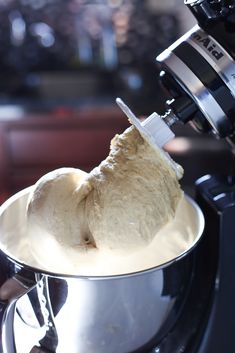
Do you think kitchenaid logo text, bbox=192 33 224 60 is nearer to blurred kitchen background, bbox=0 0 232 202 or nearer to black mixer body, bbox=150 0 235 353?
black mixer body, bbox=150 0 235 353

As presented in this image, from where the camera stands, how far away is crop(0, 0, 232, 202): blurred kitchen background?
1.62 metres

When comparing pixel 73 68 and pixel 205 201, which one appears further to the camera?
pixel 73 68

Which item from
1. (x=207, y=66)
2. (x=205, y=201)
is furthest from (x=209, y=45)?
(x=205, y=201)

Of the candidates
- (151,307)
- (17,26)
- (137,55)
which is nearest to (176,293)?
(151,307)

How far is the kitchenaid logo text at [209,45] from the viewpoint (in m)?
0.44

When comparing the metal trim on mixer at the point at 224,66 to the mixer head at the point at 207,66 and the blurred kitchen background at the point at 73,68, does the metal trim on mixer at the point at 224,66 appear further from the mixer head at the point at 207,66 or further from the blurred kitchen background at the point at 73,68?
the blurred kitchen background at the point at 73,68

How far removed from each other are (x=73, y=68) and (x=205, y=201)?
134 centimetres

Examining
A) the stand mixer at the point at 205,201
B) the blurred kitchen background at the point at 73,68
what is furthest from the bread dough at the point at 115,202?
the blurred kitchen background at the point at 73,68

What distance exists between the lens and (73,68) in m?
1.77

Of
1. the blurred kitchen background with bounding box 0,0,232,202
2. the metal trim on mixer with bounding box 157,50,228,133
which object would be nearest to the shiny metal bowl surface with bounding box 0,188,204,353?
the metal trim on mixer with bounding box 157,50,228,133

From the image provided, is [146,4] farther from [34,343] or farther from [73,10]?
[34,343]

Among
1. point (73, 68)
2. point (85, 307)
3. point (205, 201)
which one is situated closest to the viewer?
point (85, 307)

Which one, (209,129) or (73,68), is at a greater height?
(73,68)

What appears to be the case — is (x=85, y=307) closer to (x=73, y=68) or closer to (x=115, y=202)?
(x=115, y=202)
